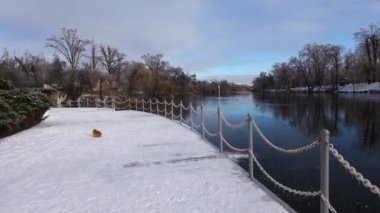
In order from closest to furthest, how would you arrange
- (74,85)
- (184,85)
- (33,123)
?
(33,123), (74,85), (184,85)

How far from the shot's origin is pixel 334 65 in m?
91.9

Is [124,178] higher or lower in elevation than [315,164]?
higher

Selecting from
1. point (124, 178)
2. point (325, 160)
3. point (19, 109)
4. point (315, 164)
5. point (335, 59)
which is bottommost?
point (315, 164)

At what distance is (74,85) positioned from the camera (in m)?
43.8


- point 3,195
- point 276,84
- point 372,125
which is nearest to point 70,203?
point 3,195

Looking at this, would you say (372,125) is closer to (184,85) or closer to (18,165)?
(18,165)

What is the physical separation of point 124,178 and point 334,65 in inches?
3735

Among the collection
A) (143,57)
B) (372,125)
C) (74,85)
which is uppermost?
(143,57)

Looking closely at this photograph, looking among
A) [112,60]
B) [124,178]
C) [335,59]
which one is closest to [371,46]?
[335,59]

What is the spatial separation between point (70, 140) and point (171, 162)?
184 inches

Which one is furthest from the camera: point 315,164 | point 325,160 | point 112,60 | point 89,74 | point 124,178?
point 112,60

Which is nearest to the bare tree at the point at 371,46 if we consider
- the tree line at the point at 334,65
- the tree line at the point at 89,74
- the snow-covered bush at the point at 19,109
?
the tree line at the point at 334,65

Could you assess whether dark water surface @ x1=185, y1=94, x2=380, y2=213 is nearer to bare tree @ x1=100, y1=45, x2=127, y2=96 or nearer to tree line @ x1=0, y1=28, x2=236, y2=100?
tree line @ x1=0, y1=28, x2=236, y2=100

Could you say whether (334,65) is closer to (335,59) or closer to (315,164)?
(335,59)
